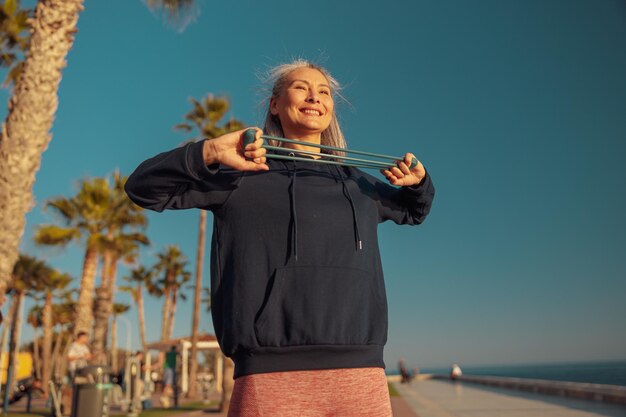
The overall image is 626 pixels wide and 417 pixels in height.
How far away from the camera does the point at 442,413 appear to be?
41.1ft

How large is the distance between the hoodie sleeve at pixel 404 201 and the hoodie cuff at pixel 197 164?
57 centimetres

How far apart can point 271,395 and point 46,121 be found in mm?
7814

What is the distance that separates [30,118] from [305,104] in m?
7.31

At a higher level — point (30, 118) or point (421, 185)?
point (30, 118)

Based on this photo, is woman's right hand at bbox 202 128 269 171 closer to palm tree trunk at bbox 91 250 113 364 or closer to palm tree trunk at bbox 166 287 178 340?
palm tree trunk at bbox 91 250 113 364

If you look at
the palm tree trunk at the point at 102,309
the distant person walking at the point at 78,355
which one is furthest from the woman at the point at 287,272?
the palm tree trunk at the point at 102,309

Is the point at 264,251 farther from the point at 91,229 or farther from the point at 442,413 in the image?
the point at 91,229

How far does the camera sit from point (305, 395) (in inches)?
56.7

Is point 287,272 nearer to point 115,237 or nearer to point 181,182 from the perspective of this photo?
point 181,182

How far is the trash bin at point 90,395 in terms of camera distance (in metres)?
8.73

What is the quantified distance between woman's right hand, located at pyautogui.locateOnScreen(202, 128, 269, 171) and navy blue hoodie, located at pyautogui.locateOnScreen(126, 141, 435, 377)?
0.10 feet

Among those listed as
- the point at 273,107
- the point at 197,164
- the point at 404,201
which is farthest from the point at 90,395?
the point at 197,164

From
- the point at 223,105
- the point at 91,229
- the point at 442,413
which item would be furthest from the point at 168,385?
the point at 223,105

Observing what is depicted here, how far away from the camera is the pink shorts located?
1431 mm
